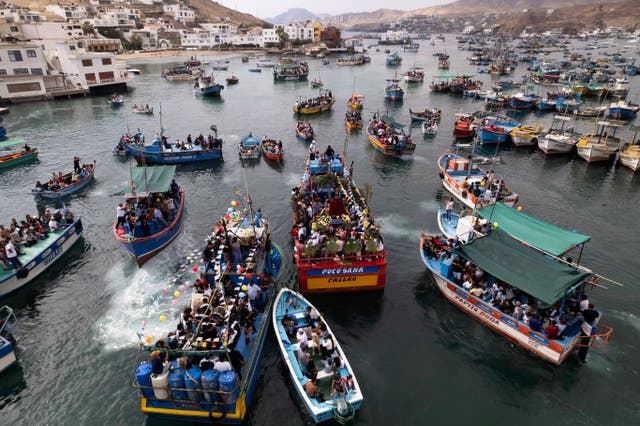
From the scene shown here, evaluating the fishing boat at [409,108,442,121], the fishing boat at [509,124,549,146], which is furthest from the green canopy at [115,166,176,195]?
the fishing boat at [509,124,549,146]

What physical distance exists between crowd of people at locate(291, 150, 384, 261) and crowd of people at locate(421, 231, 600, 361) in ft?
14.9

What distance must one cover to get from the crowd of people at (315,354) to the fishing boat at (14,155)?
40.5 meters

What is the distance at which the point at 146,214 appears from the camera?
2528cm

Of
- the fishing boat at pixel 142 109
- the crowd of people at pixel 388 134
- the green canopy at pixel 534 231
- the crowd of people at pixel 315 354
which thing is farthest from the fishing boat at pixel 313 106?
the crowd of people at pixel 315 354

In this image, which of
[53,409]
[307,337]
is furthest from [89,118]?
[307,337]

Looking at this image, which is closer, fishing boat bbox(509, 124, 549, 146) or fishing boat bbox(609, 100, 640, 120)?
fishing boat bbox(509, 124, 549, 146)

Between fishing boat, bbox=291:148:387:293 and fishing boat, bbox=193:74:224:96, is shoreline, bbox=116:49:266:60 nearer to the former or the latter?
fishing boat, bbox=193:74:224:96

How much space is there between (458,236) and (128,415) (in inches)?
750

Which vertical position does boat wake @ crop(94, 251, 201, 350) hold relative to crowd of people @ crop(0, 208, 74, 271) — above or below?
below

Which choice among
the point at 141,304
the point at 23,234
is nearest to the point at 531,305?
the point at 141,304

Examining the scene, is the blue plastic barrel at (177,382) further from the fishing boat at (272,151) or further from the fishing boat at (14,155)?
the fishing boat at (14,155)

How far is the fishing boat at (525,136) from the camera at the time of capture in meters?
46.2

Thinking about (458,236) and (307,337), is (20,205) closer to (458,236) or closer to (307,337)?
(307,337)

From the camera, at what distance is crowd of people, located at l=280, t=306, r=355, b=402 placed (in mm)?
13797
